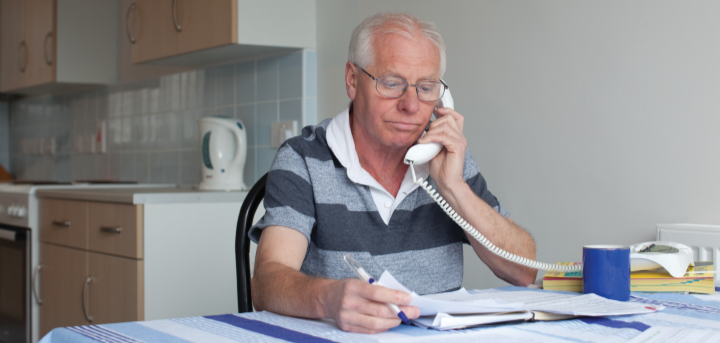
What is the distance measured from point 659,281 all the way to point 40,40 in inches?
136

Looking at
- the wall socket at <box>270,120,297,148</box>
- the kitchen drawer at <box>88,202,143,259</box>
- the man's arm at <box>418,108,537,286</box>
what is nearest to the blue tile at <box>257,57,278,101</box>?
the wall socket at <box>270,120,297,148</box>

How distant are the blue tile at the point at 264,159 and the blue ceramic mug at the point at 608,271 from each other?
175cm

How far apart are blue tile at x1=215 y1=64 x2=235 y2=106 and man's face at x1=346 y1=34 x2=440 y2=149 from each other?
1.68 m

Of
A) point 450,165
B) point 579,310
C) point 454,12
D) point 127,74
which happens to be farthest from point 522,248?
point 127,74

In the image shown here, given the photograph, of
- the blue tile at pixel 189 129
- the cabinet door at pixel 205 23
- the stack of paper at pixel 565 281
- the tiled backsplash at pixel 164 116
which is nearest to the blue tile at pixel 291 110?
the tiled backsplash at pixel 164 116

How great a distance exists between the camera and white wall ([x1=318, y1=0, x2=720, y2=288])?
147 cm

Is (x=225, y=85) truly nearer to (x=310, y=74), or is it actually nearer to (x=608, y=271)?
(x=310, y=74)

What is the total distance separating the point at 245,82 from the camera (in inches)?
110

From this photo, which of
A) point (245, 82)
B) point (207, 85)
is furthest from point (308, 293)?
point (207, 85)

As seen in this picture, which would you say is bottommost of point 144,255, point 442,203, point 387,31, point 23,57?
point 144,255

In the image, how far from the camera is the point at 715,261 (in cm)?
135

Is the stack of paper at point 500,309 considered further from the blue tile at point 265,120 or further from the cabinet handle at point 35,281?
the cabinet handle at point 35,281

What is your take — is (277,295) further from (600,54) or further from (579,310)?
(600,54)

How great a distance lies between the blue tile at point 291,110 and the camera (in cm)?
253
